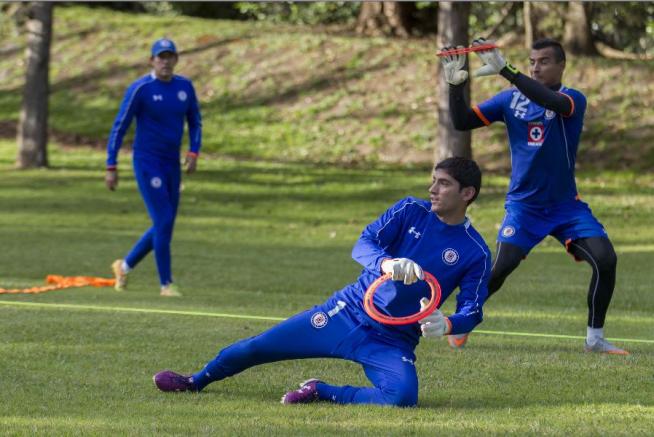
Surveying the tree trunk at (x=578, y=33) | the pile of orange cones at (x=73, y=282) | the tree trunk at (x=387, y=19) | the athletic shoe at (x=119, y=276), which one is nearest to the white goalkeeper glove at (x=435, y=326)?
the athletic shoe at (x=119, y=276)

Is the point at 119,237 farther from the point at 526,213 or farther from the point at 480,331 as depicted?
the point at 526,213

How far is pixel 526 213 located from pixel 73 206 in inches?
655

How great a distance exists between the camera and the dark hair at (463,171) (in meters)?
7.14

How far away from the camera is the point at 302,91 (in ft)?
114

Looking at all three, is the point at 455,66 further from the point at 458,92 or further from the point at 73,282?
the point at 73,282

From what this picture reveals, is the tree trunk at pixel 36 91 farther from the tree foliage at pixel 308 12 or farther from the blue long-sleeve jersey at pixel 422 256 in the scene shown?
the blue long-sleeve jersey at pixel 422 256

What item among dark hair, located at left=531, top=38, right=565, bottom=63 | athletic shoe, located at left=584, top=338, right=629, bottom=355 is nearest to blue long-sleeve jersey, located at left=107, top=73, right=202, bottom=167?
dark hair, located at left=531, top=38, right=565, bottom=63

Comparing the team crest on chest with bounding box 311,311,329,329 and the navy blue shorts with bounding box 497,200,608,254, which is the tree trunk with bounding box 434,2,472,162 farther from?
the team crest on chest with bounding box 311,311,329,329

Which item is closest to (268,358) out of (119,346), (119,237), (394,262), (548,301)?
(394,262)

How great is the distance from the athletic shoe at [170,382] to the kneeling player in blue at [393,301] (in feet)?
0.78

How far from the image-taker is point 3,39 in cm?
4238

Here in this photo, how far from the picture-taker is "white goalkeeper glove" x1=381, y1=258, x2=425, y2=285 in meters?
6.55

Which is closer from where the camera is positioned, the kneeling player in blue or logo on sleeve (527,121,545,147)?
the kneeling player in blue

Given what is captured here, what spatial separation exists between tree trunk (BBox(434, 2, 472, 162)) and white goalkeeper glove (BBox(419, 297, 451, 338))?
1704 cm
